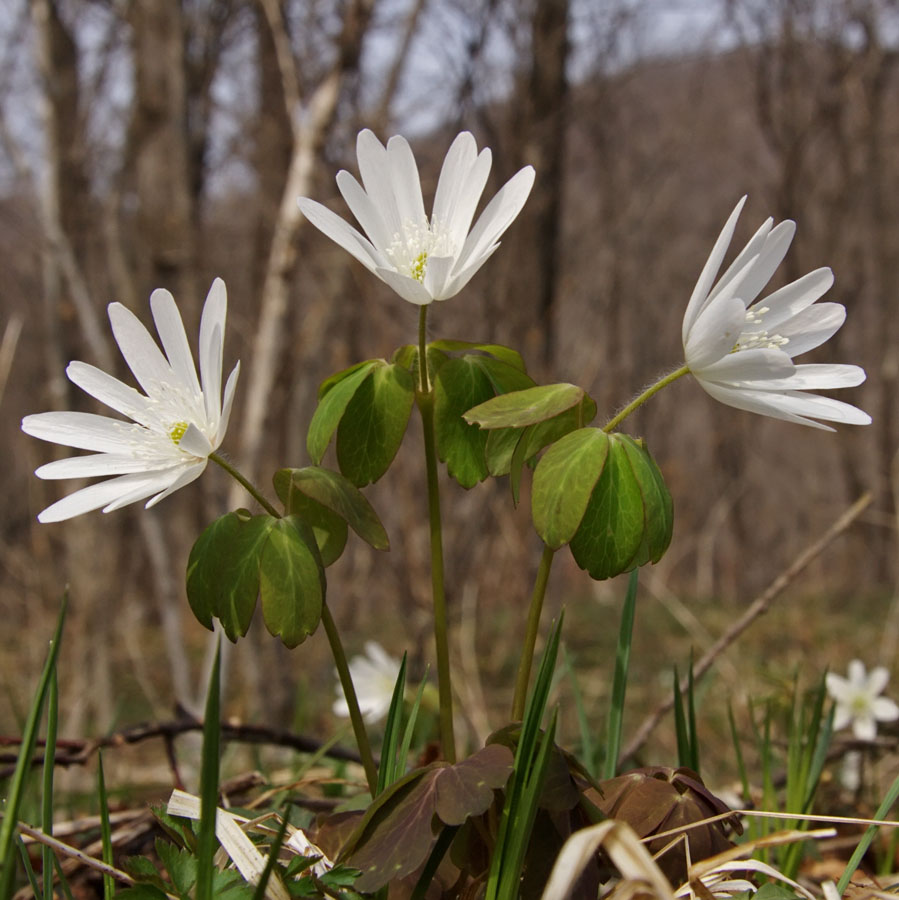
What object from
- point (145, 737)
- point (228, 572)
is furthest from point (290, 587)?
point (145, 737)

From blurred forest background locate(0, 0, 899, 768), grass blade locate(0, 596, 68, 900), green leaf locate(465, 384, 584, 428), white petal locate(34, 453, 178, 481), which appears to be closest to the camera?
grass blade locate(0, 596, 68, 900)

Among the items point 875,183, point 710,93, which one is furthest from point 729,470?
point 710,93

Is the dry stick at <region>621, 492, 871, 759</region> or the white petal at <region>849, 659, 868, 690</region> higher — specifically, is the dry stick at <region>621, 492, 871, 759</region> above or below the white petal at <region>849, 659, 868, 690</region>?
above

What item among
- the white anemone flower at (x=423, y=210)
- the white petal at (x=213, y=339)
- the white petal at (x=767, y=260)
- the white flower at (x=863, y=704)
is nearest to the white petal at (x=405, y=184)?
the white anemone flower at (x=423, y=210)

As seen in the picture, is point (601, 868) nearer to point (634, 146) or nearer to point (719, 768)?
point (719, 768)

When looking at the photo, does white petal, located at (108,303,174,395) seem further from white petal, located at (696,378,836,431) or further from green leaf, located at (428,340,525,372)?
white petal, located at (696,378,836,431)

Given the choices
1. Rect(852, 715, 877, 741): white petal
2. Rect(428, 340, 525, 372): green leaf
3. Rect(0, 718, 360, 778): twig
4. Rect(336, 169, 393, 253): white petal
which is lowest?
Rect(852, 715, 877, 741): white petal

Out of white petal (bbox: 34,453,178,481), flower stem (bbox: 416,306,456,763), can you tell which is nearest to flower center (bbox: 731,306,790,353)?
flower stem (bbox: 416,306,456,763)
